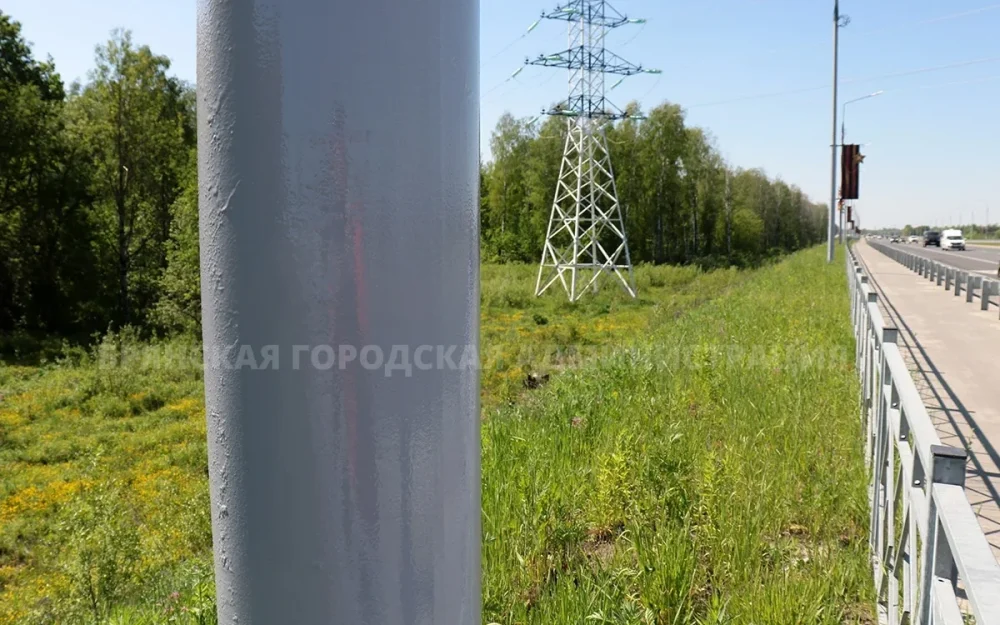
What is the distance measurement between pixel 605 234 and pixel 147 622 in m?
51.6

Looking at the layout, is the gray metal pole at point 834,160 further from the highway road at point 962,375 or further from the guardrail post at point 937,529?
the guardrail post at point 937,529

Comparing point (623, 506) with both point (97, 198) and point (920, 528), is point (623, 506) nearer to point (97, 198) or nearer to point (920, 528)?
point (920, 528)

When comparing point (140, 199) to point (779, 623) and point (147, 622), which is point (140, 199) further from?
point (779, 623)

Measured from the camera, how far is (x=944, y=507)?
1724mm

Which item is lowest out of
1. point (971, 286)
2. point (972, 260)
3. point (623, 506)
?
point (623, 506)

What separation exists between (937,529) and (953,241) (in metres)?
67.7

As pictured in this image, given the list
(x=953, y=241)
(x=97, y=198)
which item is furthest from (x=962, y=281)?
(x=953, y=241)

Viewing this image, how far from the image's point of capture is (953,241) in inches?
2288

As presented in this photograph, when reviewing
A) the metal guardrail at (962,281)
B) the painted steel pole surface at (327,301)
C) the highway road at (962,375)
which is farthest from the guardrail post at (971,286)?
the painted steel pole surface at (327,301)

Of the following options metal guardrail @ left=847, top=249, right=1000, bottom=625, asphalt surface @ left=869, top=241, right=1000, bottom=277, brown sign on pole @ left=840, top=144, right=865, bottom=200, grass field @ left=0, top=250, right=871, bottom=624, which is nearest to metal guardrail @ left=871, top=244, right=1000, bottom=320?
asphalt surface @ left=869, top=241, right=1000, bottom=277

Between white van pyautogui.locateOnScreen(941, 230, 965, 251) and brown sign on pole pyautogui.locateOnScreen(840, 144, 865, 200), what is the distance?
103 feet

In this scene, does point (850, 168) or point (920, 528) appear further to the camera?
point (850, 168)

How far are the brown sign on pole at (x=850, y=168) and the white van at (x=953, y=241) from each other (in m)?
31.4

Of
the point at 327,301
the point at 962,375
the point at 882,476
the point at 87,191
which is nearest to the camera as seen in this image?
the point at 327,301
